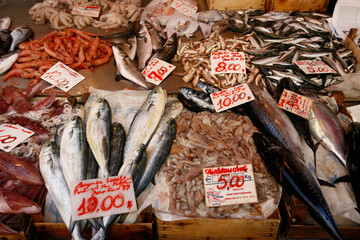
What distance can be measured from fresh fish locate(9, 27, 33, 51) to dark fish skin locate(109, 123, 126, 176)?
103 inches

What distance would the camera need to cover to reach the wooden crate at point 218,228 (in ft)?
7.20

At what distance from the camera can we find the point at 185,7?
190 inches

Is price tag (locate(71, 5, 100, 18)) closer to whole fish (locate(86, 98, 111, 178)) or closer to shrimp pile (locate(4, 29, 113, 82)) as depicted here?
shrimp pile (locate(4, 29, 113, 82))

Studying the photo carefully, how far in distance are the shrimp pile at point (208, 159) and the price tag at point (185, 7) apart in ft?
8.72

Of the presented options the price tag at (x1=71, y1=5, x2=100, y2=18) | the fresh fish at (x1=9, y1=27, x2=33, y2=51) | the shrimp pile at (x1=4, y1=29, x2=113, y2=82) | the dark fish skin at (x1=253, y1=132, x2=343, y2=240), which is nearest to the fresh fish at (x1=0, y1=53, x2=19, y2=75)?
the shrimp pile at (x1=4, y1=29, x2=113, y2=82)

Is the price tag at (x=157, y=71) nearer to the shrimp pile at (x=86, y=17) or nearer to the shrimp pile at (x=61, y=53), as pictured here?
the shrimp pile at (x=61, y=53)

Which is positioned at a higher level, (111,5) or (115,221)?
(111,5)

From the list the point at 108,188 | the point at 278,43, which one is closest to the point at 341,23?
the point at 278,43

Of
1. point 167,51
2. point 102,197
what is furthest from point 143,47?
point 102,197

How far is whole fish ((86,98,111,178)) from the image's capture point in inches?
91.2

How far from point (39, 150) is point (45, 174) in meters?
0.36

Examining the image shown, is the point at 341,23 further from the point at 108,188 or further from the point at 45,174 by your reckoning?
the point at 45,174

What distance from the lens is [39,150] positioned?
2.57m

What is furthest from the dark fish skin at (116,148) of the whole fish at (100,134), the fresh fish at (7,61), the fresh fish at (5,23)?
the fresh fish at (5,23)
